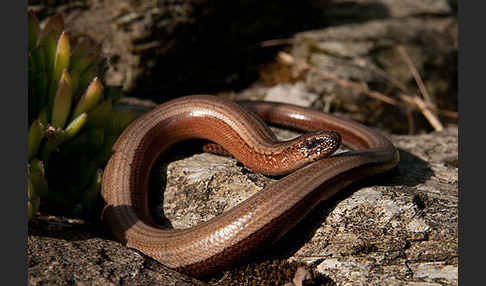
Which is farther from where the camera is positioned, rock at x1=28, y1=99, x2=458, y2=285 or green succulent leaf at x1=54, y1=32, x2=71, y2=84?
green succulent leaf at x1=54, y1=32, x2=71, y2=84

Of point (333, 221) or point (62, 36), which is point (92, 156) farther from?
point (333, 221)

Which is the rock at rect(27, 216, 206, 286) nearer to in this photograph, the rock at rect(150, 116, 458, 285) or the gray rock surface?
the gray rock surface

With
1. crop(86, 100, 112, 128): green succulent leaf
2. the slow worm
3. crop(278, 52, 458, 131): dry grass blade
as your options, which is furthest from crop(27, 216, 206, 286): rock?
crop(278, 52, 458, 131): dry grass blade

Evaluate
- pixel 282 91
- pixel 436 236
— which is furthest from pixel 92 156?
pixel 282 91

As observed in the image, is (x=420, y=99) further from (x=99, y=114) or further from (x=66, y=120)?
(x=66, y=120)

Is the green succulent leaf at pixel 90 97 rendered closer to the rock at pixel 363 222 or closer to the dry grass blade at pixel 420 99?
the rock at pixel 363 222

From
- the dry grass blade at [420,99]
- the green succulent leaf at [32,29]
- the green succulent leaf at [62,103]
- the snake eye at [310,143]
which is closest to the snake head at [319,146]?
the snake eye at [310,143]

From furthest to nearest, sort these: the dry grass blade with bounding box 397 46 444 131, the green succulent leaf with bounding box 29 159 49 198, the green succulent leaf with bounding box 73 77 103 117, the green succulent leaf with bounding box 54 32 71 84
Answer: the dry grass blade with bounding box 397 46 444 131
the green succulent leaf with bounding box 54 32 71 84
the green succulent leaf with bounding box 73 77 103 117
the green succulent leaf with bounding box 29 159 49 198
